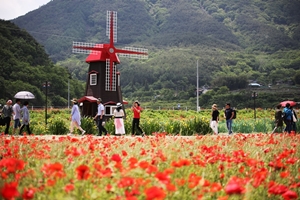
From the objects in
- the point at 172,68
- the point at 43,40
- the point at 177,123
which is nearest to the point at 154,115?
the point at 177,123

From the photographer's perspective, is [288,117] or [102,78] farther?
[102,78]

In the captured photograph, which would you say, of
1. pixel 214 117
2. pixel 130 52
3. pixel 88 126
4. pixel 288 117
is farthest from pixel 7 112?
pixel 130 52

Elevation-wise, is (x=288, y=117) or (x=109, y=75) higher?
(x=109, y=75)

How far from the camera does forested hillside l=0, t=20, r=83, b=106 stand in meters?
54.7

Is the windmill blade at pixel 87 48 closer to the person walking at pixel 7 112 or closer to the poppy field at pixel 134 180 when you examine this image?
the person walking at pixel 7 112

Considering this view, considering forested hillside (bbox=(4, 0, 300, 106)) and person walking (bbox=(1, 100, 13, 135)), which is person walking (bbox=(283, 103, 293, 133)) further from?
forested hillside (bbox=(4, 0, 300, 106))

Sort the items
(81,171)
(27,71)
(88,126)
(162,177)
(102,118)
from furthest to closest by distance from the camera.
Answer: (27,71) → (88,126) → (102,118) → (81,171) → (162,177)

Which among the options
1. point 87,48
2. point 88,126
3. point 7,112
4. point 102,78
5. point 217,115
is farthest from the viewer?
point 87,48

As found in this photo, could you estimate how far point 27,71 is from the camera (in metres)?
60.5

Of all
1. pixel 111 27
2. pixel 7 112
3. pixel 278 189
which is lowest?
pixel 278 189

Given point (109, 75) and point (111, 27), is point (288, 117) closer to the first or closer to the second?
point (109, 75)

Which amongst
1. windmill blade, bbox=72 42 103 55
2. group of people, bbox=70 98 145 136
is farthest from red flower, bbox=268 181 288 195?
windmill blade, bbox=72 42 103 55

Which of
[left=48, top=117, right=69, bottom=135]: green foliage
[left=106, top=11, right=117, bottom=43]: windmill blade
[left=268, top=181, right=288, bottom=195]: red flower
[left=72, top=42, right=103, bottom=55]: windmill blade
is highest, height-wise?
[left=106, top=11, right=117, bottom=43]: windmill blade

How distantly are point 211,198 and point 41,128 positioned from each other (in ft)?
51.1
